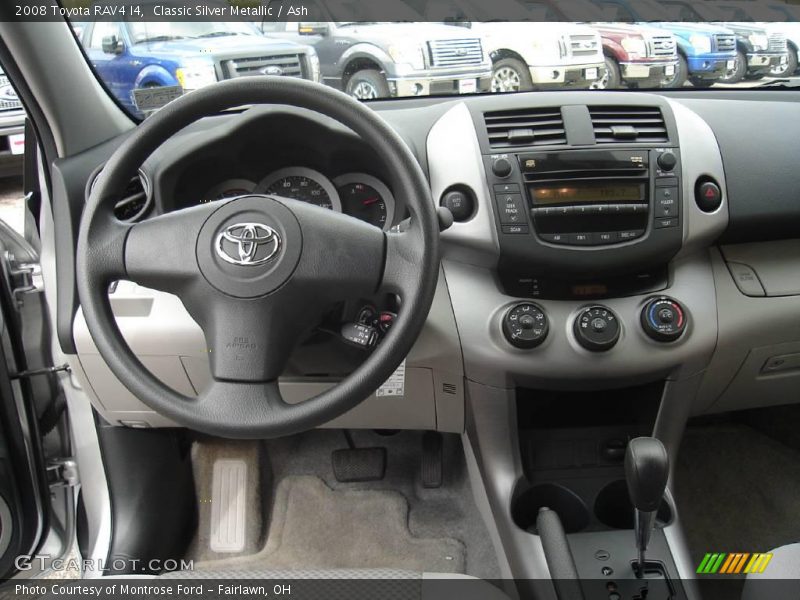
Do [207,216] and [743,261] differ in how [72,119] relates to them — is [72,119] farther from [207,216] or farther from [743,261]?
[743,261]

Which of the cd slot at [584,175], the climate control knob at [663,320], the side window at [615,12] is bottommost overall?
the climate control knob at [663,320]

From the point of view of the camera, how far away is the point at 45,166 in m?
1.44

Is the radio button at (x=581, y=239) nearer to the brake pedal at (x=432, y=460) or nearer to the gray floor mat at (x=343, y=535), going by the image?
the brake pedal at (x=432, y=460)

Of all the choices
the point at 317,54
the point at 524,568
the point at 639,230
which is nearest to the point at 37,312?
the point at 317,54

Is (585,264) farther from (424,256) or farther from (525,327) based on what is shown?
(424,256)

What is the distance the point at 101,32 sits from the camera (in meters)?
1.43

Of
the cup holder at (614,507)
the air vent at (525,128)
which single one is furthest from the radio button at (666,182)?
the cup holder at (614,507)

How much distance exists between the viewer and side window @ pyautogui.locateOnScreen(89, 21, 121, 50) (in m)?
1.41

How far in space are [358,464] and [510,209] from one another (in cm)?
99

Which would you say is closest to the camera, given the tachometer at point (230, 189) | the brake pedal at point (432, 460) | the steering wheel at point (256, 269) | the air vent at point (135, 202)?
the steering wheel at point (256, 269)

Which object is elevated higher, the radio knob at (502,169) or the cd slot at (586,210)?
the radio knob at (502,169)

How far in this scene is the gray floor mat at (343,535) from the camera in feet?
5.74

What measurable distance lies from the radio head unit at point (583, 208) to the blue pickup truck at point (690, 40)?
0.36 metres

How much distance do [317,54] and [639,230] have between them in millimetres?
791
